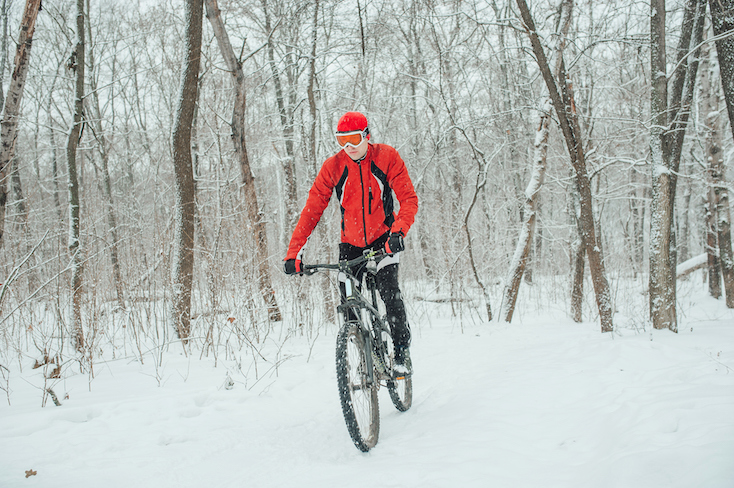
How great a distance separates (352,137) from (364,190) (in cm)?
40

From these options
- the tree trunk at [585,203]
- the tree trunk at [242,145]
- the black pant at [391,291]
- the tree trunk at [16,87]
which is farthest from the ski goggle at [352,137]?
the tree trunk at [585,203]

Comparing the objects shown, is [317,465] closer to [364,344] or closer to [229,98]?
[364,344]

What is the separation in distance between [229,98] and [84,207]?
21.3ft

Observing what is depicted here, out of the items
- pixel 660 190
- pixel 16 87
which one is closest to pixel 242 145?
pixel 16 87

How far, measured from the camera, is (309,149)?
866cm

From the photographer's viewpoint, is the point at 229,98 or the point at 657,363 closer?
the point at 657,363

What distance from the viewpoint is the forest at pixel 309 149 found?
472 cm

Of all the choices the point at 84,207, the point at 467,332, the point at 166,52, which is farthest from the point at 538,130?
the point at 166,52

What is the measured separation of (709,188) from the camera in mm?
9578

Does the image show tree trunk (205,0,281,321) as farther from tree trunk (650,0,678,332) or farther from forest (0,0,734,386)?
tree trunk (650,0,678,332)

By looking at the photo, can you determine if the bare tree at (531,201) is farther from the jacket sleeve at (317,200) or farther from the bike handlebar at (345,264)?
the bike handlebar at (345,264)

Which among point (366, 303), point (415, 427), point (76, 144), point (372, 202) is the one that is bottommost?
point (415, 427)

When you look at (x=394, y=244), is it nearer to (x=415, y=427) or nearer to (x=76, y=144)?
(x=415, y=427)

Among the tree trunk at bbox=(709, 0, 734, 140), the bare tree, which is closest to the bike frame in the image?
the tree trunk at bbox=(709, 0, 734, 140)
